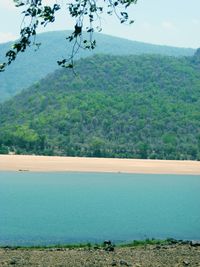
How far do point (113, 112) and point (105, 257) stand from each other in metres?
118

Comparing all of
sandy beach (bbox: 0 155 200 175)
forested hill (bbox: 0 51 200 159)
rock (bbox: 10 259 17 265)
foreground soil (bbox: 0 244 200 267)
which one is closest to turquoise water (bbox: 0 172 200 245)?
foreground soil (bbox: 0 244 200 267)

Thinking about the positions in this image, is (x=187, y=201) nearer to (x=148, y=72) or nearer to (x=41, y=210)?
(x=41, y=210)

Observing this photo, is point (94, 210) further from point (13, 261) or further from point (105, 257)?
point (13, 261)

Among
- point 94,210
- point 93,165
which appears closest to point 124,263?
point 94,210

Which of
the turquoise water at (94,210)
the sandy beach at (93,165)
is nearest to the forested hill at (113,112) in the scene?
the sandy beach at (93,165)

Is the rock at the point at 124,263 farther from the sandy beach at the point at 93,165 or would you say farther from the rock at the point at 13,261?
the sandy beach at the point at 93,165

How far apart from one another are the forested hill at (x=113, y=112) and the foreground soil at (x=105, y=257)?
299 ft

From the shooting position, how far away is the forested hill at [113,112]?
11794 cm

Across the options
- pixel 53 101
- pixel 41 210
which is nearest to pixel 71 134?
pixel 53 101

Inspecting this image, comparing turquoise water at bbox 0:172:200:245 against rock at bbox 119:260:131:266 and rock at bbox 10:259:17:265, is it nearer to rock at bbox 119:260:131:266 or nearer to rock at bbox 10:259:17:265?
rock at bbox 10:259:17:265

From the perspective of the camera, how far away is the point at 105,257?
19.0m

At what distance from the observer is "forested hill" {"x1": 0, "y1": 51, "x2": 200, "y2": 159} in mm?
117938

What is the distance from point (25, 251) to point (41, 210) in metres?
20.0

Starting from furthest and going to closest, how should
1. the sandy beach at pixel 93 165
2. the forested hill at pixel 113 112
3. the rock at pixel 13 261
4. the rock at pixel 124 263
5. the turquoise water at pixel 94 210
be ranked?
the forested hill at pixel 113 112
the sandy beach at pixel 93 165
the turquoise water at pixel 94 210
the rock at pixel 13 261
the rock at pixel 124 263
